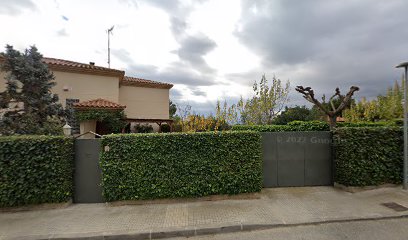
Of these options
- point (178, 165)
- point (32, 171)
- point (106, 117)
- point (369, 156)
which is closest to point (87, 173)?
point (32, 171)

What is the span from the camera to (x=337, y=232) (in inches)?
152

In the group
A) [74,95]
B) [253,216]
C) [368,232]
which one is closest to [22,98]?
[74,95]

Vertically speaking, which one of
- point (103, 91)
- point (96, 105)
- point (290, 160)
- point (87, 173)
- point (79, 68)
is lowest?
point (87, 173)

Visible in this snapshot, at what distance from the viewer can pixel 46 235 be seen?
3.88m

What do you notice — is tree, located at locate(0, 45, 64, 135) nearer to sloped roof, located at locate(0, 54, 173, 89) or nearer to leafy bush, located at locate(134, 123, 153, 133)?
sloped roof, located at locate(0, 54, 173, 89)

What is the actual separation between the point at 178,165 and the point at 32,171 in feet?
11.6

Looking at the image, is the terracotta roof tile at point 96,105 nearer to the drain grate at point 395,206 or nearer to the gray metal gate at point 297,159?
the gray metal gate at point 297,159

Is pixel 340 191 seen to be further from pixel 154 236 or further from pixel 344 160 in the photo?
pixel 154 236

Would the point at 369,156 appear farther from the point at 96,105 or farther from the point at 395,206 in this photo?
the point at 96,105

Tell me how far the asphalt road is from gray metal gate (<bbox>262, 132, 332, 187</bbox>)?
2166mm

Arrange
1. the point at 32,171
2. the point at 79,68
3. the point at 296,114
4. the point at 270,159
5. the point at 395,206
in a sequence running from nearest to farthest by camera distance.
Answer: the point at 395,206, the point at 32,171, the point at 270,159, the point at 79,68, the point at 296,114

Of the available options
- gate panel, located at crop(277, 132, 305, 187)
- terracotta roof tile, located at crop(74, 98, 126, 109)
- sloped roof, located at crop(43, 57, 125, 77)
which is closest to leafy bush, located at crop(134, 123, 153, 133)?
terracotta roof tile, located at crop(74, 98, 126, 109)

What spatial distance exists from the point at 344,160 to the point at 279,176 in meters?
1.89

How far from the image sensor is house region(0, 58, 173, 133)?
479 inches
